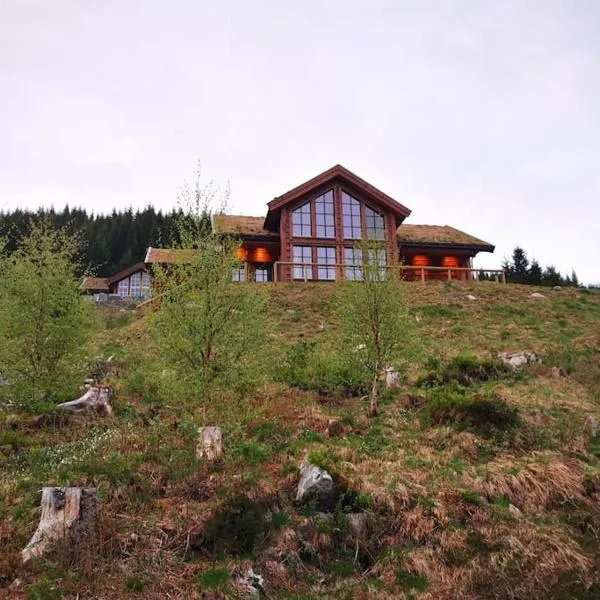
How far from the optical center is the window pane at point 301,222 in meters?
34.2

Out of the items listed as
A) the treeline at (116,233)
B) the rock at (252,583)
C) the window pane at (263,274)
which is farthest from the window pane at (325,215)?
the treeline at (116,233)

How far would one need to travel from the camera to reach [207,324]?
1156cm

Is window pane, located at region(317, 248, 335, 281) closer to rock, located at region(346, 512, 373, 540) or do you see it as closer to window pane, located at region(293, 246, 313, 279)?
window pane, located at region(293, 246, 313, 279)

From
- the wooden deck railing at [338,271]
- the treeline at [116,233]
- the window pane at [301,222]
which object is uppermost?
the treeline at [116,233]

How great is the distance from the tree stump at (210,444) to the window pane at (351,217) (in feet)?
81.9

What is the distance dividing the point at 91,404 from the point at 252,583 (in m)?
7.94

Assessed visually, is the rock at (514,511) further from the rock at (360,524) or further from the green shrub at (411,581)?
the rock at (360,524)

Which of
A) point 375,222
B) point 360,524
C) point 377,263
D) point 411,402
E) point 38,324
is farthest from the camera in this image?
point 375,222

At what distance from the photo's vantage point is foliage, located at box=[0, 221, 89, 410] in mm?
12844

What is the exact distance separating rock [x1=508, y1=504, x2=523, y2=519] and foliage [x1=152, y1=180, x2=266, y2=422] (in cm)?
580

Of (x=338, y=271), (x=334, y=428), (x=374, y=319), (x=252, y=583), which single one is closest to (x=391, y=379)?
(x=374, y=319)

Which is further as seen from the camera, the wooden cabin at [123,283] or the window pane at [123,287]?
the window pane at [123,287]

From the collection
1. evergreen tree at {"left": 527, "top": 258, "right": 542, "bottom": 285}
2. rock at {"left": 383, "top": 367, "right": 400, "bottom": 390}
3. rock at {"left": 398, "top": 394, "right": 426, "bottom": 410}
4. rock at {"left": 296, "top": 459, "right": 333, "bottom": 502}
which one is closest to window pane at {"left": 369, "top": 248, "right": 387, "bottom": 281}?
rock at {"left": 383, "top": 367, "right": 400, "bottom": 390}

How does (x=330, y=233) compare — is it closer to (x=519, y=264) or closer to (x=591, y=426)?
(x=519, y=264)
